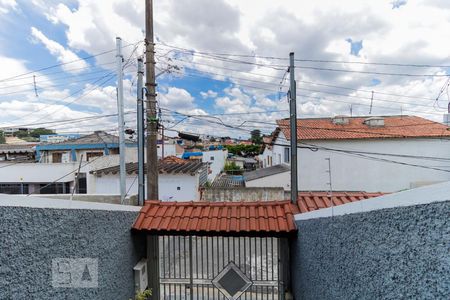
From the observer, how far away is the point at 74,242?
2.33m

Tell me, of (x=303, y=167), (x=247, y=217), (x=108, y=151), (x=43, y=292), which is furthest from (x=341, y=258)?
(x=108, y=151)

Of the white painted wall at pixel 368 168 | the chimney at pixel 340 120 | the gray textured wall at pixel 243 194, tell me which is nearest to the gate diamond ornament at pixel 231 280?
the gray textured wall at pixel 243 194

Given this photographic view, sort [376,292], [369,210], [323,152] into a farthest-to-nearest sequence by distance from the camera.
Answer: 1. [323,152]
2. [369,210]
3. [376,292]

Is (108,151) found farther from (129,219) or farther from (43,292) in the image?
(43,292)

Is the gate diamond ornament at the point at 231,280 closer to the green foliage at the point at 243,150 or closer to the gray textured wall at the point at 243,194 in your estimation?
the gray textured wall at the point at 243,194

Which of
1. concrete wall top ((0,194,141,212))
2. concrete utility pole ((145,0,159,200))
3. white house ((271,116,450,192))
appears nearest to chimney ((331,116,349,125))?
white house ((271,116,450,192))

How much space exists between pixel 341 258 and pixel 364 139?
53.1ft

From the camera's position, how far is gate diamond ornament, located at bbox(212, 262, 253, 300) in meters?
4.12

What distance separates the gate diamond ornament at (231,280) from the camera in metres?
4.12

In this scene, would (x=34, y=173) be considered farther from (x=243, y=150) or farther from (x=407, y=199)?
(x=243, y=150)

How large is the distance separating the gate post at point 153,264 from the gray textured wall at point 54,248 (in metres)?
0.83

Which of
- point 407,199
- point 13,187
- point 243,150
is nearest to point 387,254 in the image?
point 407,199

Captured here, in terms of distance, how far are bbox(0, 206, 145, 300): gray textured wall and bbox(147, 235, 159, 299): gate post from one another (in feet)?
2.71

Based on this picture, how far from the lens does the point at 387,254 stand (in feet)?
4.67
